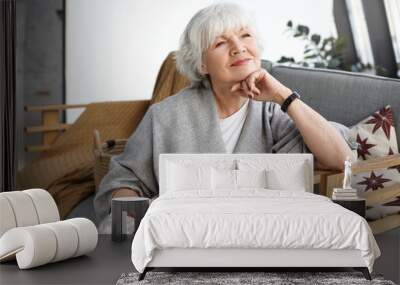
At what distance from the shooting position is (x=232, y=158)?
4.09 meters

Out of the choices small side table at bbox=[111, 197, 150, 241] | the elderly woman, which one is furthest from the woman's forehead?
small side table at bbox=[111, 197, 150, 241]

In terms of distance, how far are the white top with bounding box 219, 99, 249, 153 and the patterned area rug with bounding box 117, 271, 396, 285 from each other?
1.11 metres

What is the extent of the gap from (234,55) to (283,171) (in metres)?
0.69

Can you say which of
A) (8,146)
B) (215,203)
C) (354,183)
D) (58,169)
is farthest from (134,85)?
(215,203)

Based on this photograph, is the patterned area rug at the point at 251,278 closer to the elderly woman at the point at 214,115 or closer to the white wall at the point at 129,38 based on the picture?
the elderly woman at the point at 214,115

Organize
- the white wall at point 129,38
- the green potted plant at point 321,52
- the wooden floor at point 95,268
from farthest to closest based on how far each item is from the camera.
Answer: the white wall at point 129,38 → the green potted plant at point 321,52 → the wooden floor at point 95,268

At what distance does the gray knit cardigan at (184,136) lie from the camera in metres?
4.33

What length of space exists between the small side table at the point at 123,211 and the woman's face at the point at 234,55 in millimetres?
765

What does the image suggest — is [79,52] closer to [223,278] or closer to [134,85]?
[134,85]

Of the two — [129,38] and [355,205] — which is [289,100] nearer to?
[355,205]

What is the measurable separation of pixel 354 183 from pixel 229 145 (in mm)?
643

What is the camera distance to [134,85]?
6.70 m

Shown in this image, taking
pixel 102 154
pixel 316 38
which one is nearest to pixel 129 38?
pixel 316 38

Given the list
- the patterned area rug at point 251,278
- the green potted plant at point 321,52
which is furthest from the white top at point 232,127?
the green potted plant at point 321,52
